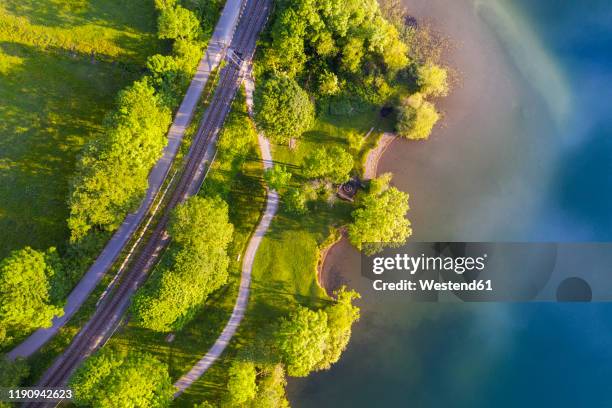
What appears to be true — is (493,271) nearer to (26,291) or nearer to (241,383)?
(241,383)

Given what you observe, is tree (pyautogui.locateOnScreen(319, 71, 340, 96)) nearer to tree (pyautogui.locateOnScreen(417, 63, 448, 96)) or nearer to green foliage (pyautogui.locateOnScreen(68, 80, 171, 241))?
tree (pyautogui.locateOnScreen(417, 63, 448, 96))

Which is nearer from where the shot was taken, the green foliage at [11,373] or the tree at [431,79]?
the green foliage at [11,373]

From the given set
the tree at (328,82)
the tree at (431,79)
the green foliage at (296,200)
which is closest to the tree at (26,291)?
the green foliage at (296,200)

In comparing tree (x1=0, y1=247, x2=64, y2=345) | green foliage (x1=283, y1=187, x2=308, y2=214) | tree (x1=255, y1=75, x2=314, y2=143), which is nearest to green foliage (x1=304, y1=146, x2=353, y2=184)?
green foliage (x1=283, y1=187, x2=308, y2=214)

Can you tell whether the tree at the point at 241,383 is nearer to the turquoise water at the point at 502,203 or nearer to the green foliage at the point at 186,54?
the turquoise water at the point at 502,203

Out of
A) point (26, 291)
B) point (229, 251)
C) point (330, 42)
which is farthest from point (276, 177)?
point (26, 291)

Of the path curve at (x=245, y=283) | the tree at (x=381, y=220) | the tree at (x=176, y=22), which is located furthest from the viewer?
the path curve at (x=245, y=283)

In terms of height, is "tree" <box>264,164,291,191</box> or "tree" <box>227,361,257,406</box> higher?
"tree" <box>264,164,291,191</box>
